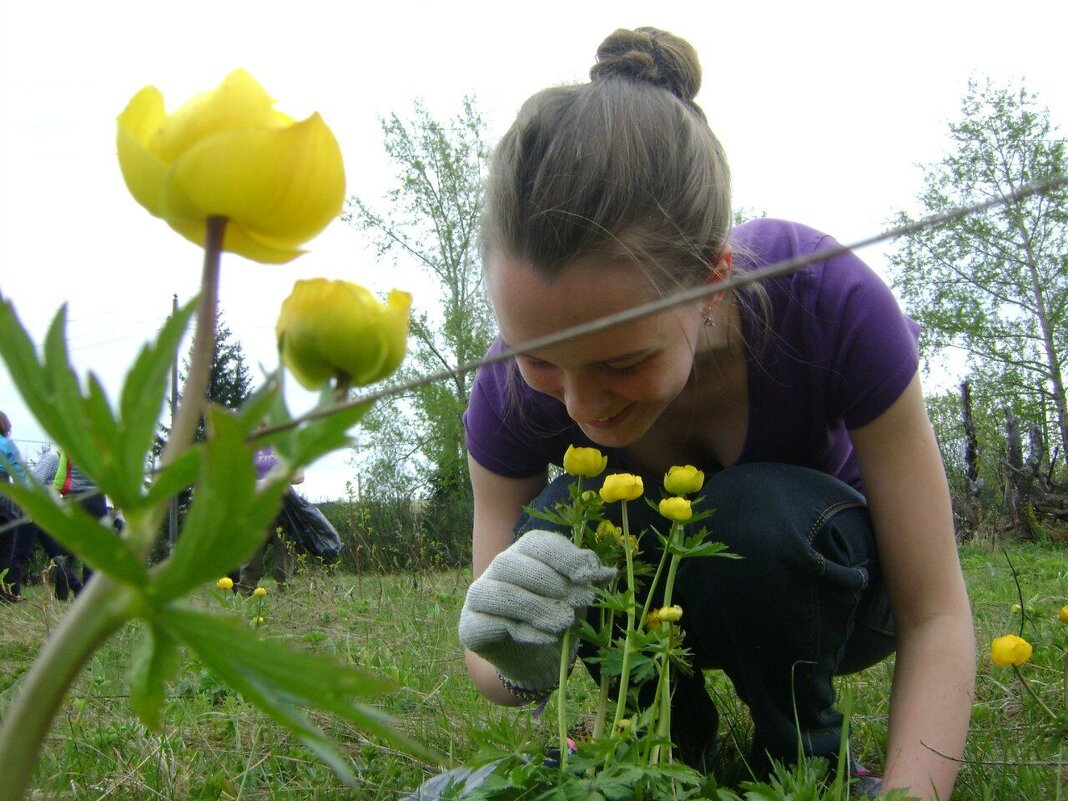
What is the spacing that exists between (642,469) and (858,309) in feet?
1.60

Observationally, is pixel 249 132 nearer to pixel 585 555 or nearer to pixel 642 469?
pixel 585 555

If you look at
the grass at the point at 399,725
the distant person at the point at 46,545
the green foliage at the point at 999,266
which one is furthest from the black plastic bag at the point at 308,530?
the green foliage at the point at 999,266

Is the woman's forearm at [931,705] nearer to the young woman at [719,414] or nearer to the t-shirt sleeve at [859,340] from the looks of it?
the young woman at [719,414]

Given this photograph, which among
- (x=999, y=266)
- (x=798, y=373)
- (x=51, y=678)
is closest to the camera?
(x=51, y=678)

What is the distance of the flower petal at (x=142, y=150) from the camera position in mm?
308

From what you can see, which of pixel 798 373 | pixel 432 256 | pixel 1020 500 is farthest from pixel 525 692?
pixel 432 256

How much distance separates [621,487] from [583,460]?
8 centimetres

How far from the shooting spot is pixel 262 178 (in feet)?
0.98

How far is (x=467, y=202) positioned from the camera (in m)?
16.8

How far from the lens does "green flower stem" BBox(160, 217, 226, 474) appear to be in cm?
28

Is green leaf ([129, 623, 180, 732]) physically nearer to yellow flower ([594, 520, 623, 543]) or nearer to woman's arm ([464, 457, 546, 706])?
yellow flower ([594, 520, 623, 543])

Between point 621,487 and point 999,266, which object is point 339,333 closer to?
point 621,487

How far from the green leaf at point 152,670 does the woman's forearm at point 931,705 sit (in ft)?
3.52

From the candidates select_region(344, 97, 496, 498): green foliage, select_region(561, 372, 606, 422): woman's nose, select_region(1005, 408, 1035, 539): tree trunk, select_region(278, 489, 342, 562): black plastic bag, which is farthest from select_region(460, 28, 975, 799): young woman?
select_region(344, 97, 496, 498): green foliage
